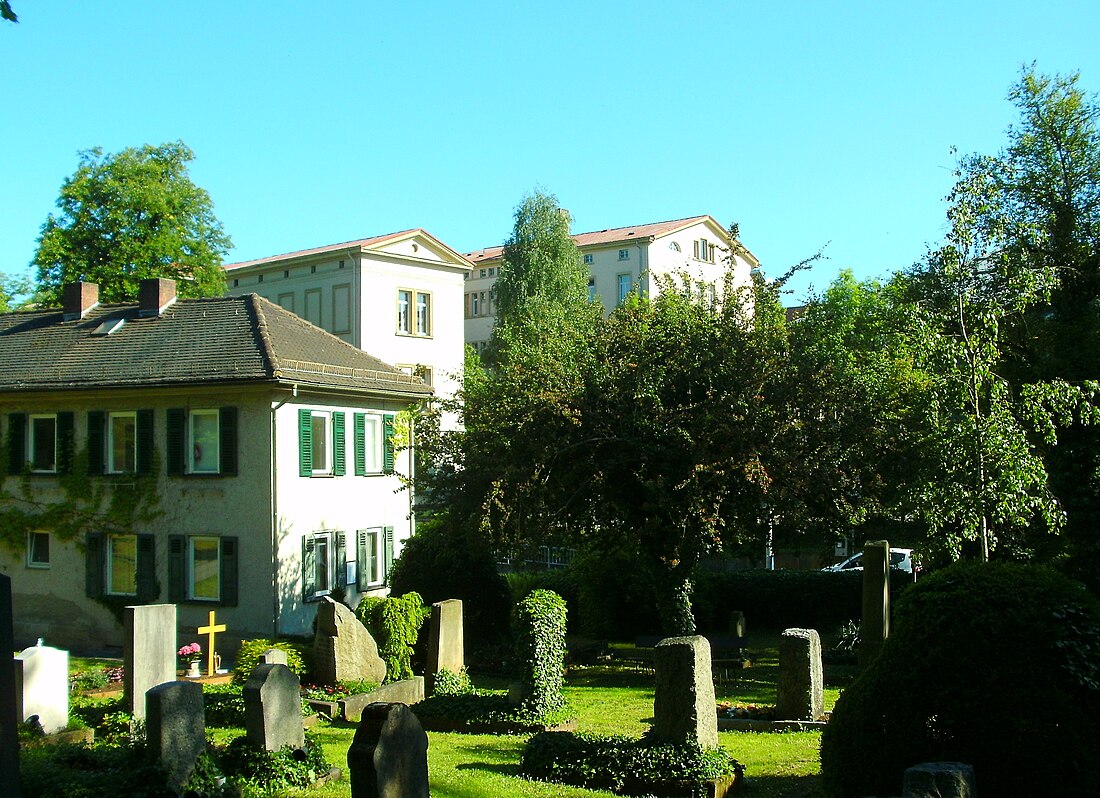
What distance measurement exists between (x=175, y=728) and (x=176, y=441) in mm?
18143

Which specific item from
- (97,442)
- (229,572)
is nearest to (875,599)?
(229,572)

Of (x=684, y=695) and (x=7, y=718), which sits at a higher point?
(x=7, y=718)

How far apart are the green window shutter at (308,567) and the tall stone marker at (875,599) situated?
15.2 meters

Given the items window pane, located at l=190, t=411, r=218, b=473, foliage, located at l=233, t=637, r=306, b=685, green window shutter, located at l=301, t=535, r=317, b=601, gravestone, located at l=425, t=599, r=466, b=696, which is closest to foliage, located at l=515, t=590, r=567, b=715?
gravestone, located at l=425, t=599, r=466, b=696

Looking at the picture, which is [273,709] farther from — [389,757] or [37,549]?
[37,549]

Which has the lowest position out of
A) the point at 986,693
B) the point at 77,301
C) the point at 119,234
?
the point at 986,693

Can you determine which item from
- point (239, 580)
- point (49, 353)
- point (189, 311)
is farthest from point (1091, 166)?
point (49, 353)

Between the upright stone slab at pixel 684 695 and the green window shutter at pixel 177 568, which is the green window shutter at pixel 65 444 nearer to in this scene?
the green window shutter at pixel 177 568

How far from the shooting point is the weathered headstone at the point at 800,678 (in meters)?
14.1

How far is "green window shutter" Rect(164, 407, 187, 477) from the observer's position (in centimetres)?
2684

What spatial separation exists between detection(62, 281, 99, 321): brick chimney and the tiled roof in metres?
30.3

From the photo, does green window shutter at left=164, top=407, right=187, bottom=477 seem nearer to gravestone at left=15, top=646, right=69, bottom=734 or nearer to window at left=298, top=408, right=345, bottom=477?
window at left=298, top=408, right=345, bottom=477

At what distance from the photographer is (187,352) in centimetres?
2797

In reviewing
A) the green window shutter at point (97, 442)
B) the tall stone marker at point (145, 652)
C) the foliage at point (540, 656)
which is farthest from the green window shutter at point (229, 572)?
the foliage at point (540, 656)
